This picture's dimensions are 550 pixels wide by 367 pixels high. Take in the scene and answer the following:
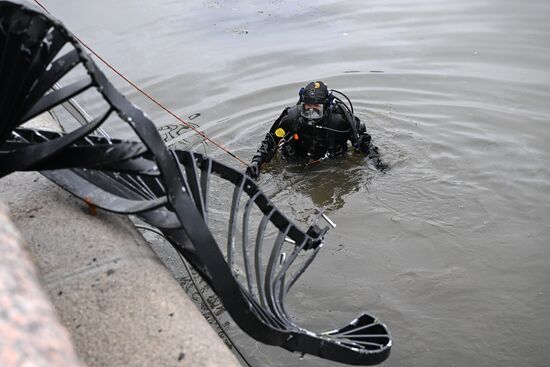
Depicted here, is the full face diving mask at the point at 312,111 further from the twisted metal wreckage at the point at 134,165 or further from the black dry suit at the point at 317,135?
the twisted metal wreckage at the point at 134,165

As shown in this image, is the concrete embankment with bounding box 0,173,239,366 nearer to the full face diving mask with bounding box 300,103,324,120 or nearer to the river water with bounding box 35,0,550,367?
Result: the river water with bounding box 35,0,550,367

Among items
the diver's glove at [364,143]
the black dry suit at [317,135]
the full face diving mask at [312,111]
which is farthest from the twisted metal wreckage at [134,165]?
the diver's glove at [364,143]

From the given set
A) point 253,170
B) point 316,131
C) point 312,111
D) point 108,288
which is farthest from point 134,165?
point 316,131

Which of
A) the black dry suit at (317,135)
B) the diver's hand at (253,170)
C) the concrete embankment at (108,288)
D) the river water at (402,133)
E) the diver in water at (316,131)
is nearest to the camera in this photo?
the concrete embankment at (108,288)

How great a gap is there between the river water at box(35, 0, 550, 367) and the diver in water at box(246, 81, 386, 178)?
Result: 0.25 metres

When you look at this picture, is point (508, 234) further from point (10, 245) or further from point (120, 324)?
point (10, 245)

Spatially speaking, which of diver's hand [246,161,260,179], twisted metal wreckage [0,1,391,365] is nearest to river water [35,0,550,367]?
diver's hand [246,161,260,179]

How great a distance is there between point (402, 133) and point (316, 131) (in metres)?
1.66

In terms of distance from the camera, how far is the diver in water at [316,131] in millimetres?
6875

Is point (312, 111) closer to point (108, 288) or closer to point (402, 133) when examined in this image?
point (402, 133)

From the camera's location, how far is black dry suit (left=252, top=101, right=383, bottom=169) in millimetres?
7090

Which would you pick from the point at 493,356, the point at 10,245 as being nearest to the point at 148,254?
the point at 10,245

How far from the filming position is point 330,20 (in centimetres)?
1279

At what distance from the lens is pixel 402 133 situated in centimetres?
824
